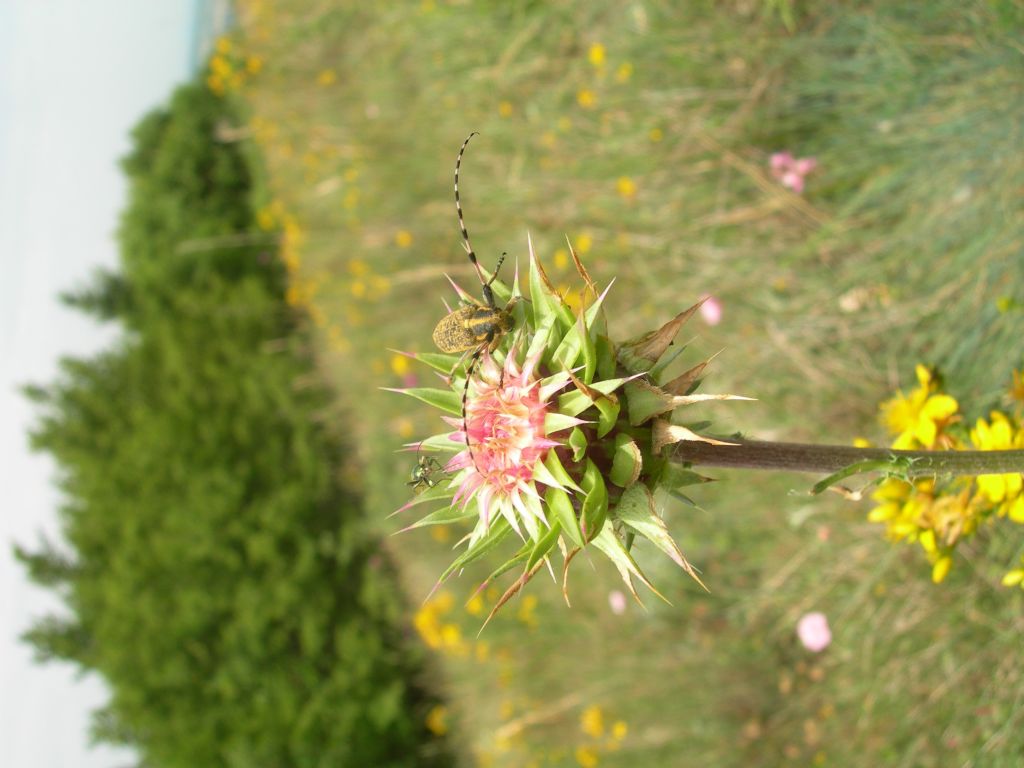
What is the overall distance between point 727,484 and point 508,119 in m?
3.48

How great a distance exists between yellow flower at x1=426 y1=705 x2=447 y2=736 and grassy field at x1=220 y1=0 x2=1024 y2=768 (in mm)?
1883

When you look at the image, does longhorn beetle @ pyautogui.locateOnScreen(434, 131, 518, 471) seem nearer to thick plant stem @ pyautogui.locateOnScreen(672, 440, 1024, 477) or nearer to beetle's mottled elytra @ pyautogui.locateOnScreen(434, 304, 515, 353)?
beetle's mottled elytra @ pyautogui.locateOnScreen(434, 304, 515, 353)

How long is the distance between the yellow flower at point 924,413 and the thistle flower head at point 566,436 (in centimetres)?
89

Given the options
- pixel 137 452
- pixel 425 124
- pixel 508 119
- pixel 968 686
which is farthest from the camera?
pixel 137 452

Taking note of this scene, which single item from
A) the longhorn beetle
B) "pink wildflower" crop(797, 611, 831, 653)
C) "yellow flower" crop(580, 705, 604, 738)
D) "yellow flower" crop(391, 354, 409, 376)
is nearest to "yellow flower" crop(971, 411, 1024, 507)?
the longhorn beetle

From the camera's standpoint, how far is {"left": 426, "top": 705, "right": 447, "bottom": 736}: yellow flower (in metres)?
10.3

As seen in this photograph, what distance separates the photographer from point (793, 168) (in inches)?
174

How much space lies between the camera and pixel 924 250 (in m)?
3.87

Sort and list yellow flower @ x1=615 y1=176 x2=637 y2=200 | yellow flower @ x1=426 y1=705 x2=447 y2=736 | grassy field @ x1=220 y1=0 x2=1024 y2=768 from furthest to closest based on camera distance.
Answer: yellow flower @ x1=426 y1=705 x2=447 y2=736, yellow flower @ x1=615 y1=176 x2=637 y2=200, grassy field @ x1=220 y1=0 x2=1024 y2=768

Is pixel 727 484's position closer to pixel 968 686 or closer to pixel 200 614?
pixel 968 686

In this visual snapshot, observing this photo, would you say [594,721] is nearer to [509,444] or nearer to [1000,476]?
[1000,476]

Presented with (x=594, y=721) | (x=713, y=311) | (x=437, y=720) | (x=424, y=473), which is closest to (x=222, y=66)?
(x=437, y=720)

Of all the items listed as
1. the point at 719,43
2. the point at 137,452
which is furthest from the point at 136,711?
the point at 719,43

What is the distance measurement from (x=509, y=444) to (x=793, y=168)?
3.22 metres
